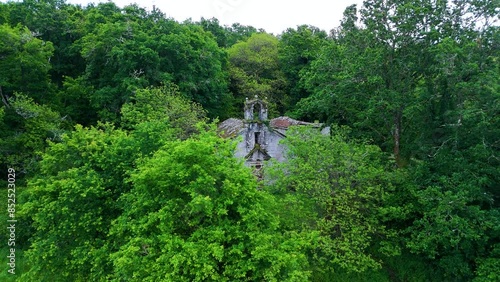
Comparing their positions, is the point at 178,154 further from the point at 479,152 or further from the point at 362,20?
the point at 362,20

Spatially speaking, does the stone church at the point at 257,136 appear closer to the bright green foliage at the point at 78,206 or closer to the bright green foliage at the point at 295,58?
the bright green foliage at the point at 295,58

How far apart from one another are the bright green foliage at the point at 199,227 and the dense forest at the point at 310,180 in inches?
2.4

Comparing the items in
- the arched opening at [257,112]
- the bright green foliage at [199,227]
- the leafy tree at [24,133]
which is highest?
the arched opening at [257,112]

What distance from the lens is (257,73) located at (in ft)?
130

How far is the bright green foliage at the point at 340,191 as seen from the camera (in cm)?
1493

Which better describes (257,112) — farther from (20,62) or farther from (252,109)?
(20,62)

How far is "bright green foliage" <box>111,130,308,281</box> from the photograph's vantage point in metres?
10.5

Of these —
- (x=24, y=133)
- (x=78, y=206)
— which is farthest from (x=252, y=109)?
(x=78, y=206)

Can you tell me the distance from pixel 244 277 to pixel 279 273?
44.1 inches

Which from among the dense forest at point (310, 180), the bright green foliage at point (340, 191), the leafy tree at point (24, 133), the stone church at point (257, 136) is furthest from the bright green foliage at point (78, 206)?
the stone church at point (257, 136)

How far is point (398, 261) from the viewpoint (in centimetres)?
1728

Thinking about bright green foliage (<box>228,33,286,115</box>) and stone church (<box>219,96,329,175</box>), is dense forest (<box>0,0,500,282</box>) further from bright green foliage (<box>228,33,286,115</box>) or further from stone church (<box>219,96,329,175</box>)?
bright green foliage (<box>228,33,286,115</box>)

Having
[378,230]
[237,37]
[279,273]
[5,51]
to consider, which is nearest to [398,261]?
[378,230]

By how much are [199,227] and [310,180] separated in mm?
6038
